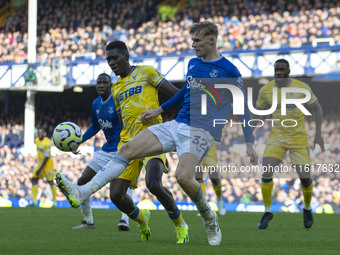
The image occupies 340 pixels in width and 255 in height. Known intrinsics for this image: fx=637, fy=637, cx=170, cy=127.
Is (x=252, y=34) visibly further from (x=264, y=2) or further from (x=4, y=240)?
(x=4, y=240)

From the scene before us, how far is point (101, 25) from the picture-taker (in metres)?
28.0

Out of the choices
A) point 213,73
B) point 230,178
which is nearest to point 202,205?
point 213,73

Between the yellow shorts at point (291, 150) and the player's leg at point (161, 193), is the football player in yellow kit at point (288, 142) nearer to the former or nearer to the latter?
the yellow shorts at point (291, 150)

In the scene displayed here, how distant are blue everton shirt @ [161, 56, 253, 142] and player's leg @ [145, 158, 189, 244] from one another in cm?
83

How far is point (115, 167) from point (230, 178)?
1335cm

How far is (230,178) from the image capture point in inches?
739

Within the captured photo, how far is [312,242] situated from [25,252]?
328 cm

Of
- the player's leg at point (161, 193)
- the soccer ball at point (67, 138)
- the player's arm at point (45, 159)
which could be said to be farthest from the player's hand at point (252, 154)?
the player's arm at point (45, 159)

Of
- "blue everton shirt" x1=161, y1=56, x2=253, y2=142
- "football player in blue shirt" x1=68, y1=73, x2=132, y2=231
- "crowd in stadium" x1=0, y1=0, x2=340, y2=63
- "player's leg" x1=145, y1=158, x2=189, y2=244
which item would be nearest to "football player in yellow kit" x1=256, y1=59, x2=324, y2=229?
"football player in blue shirt" x1=68, y1=73, x2=132, y2=231

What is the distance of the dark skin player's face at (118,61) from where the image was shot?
7086mm

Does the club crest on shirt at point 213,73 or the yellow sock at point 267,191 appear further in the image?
the yellow sock at point 267,191

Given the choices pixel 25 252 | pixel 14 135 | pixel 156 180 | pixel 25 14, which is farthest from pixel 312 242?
pixel 25 14

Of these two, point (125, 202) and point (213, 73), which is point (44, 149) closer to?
point (125, 202)

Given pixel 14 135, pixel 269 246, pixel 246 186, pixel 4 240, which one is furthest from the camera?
pixel 14 135
